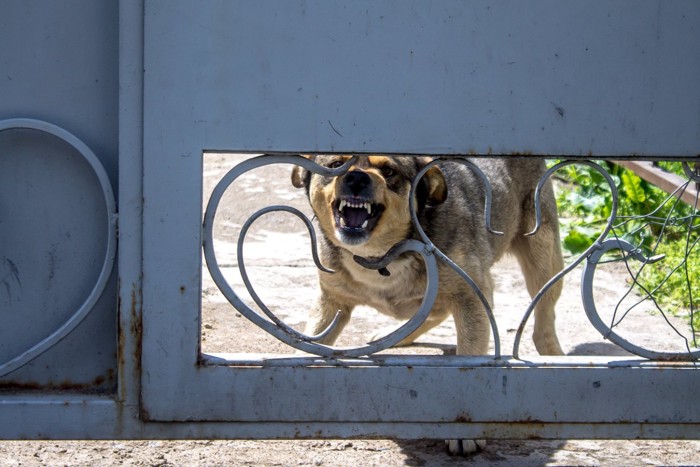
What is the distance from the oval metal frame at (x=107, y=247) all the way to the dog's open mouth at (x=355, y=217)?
1.47 meters

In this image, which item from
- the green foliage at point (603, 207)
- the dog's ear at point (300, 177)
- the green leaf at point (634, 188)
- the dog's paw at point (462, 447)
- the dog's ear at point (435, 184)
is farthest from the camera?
the green leaf at point (634, 188)

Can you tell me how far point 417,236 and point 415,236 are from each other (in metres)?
0.02

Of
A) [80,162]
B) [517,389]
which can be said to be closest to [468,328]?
[517,389]

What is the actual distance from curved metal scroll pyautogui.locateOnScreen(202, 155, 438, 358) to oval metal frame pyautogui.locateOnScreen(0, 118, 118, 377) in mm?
269

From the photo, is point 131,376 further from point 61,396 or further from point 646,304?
point 646,304

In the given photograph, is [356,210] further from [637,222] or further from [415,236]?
[637,222]

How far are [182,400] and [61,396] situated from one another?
1.21 ft

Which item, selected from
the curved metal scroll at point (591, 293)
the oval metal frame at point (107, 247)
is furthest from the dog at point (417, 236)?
the oval metal frame at point (107, 247)

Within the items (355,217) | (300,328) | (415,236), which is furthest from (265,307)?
(300,328)

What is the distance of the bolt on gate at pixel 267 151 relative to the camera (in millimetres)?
2578

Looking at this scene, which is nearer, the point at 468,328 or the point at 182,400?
the point at 182,400

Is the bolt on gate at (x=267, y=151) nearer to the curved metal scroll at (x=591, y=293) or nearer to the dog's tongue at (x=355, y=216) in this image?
the curved metal scroll at (x=591, y=293)

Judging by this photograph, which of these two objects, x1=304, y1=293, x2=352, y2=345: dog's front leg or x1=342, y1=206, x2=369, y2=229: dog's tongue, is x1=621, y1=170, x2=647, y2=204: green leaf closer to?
x1=304, y1=293, x2=352, y2=345: dog's front leg

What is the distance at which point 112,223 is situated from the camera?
105 inches
